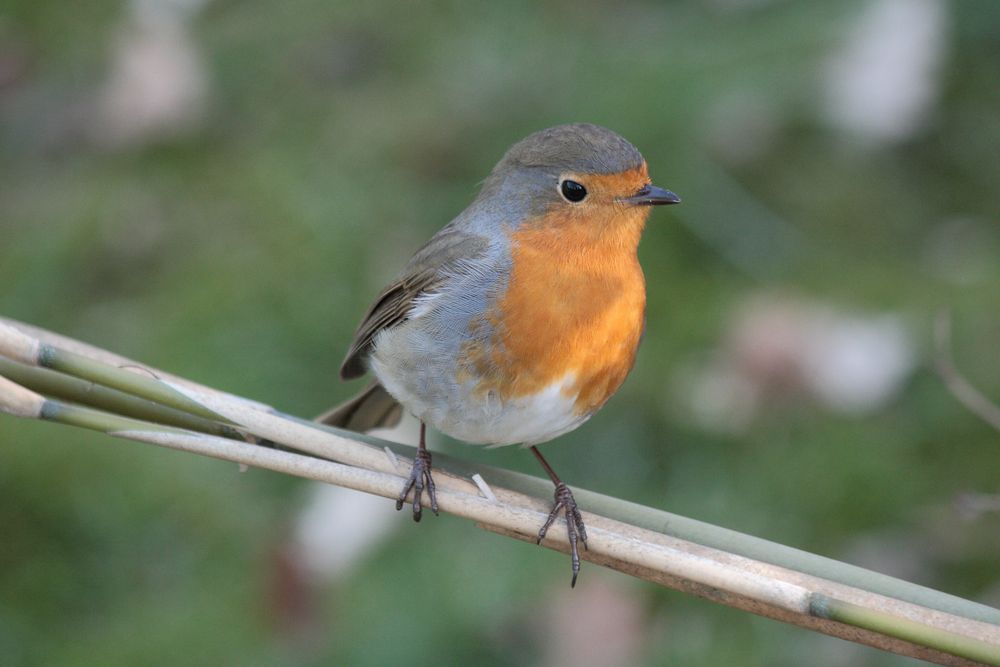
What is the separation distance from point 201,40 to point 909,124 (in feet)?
8.83

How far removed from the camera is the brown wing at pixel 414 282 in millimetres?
2865

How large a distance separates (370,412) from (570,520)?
0.84 meters

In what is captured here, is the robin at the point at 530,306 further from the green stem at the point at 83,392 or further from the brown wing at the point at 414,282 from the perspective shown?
the green stem at the point at 83,392

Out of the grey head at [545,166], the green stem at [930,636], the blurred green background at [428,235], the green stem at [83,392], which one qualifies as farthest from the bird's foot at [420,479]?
the blurred green background at [428,235]

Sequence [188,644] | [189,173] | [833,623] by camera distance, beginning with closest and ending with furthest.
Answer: [833,623]
[188,644]
[189,173]

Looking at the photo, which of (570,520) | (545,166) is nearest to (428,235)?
(545,166)

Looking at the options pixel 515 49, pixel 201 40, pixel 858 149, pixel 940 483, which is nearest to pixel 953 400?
pixel 940 483

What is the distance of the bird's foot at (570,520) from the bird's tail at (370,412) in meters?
0.70

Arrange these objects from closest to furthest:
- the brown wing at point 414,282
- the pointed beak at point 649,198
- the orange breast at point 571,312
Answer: the orange breast at point 571,312
the pointed beak at point 649,198
the brown wing at point 414,282

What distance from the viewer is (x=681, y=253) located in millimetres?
4363

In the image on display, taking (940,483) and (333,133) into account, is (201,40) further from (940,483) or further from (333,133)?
Result: (940,483)

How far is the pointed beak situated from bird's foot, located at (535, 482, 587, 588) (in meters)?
0.66

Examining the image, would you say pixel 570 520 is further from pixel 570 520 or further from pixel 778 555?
pixel 778 555

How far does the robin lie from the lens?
261cm
